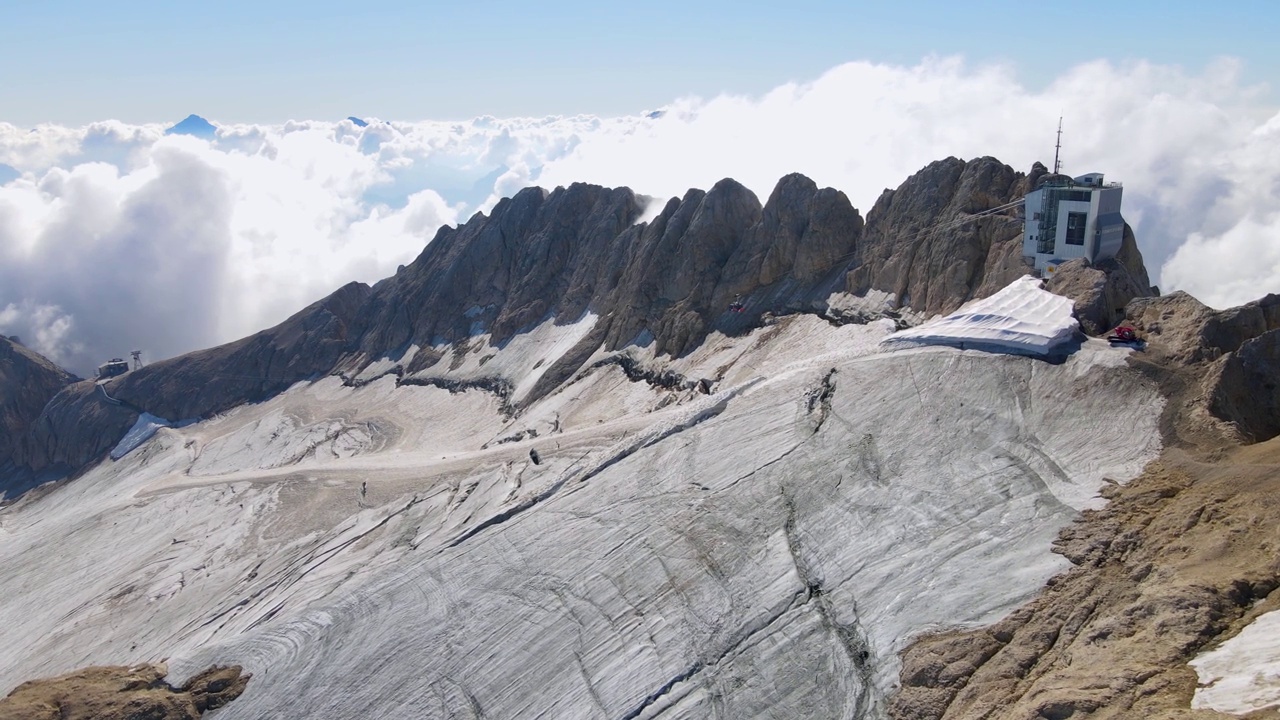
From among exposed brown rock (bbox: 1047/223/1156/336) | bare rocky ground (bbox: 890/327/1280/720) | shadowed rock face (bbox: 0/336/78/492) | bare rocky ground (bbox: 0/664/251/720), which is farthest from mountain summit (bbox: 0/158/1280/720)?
shadowed rock face (bbox: 0/336/78/492)

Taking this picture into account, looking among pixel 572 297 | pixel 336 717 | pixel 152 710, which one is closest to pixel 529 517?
pixel 336 717

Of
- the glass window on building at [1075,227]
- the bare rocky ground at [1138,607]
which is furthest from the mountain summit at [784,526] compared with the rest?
the glass window on building at [1075,227]

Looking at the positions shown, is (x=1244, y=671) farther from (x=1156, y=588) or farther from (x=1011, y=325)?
(x=1011, y=325)

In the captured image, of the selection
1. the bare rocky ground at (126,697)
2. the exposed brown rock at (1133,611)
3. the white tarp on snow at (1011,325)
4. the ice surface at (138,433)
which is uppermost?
the ice surface at (138,433)

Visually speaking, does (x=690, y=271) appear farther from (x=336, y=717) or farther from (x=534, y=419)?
(x=336, y=717)

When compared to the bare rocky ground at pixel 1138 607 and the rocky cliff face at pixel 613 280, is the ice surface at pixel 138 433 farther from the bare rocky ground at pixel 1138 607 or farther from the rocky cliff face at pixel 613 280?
the bare rocky ground at pixel 1138 607

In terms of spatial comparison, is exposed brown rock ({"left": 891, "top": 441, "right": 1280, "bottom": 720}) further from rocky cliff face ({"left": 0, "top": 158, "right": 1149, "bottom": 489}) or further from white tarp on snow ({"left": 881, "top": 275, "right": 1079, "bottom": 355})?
rocky cliff face ({"left": 0, "top": 158, "right": 1149, "bottom": 489})

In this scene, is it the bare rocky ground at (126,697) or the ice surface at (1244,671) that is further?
the bare rocky ground at (126,697)
